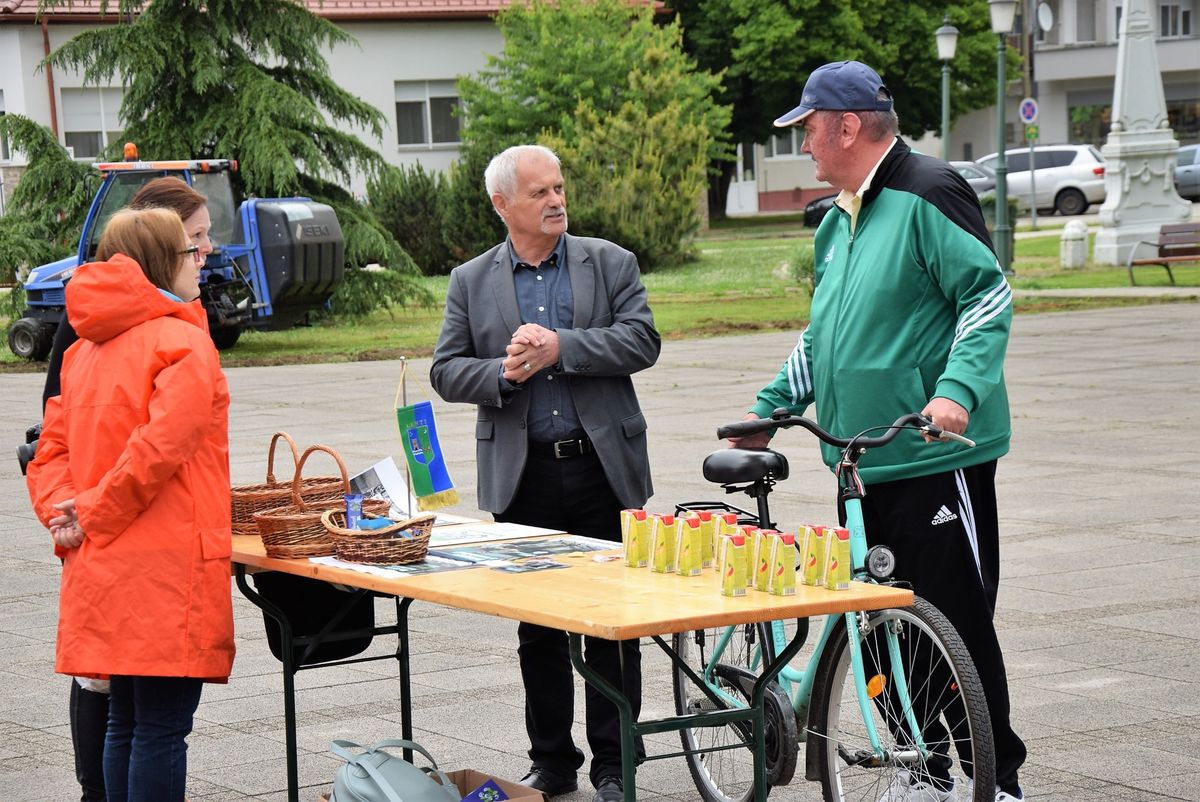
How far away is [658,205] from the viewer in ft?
116

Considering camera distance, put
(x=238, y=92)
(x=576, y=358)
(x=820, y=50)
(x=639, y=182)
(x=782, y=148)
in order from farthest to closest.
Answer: (x=782, y=148) < (x=820, y=50) < (x=639, y=182) < (x=238, y=92) < (x=576, y=358)

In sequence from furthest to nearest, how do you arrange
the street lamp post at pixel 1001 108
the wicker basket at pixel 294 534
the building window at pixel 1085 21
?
the building window at pixel 1085 21, the street lamp post at pixel 1001 108, the wicker basket at pixel 294 534

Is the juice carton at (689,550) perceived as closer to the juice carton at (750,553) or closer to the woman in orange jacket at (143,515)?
the juice carton at (750,553)

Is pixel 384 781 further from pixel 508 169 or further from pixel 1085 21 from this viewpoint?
pixel 1085 21

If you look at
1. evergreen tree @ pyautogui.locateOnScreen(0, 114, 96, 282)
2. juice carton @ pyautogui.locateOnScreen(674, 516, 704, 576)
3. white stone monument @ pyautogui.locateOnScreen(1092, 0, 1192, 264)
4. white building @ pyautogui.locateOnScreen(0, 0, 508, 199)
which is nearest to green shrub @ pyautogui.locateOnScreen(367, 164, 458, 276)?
white building @ pyautogui.locateOnScreen(0, 0, 508, 199)

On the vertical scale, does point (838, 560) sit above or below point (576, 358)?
below

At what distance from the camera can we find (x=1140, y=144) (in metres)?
29.5

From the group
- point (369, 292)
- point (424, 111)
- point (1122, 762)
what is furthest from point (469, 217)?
point (1122, 762)

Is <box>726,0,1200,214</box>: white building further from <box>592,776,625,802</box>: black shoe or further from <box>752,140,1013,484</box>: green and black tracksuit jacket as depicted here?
<box>752,140,1013,484</box>: green and black tracksuit jacket

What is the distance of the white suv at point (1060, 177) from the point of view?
45594 millimetres

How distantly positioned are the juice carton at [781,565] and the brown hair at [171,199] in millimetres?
1907

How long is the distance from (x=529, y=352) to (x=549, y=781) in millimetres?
1286

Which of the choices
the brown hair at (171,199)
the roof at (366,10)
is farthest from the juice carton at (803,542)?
→ the roof at (366,10)

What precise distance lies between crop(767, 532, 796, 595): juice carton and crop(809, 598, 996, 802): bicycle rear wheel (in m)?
0.45
